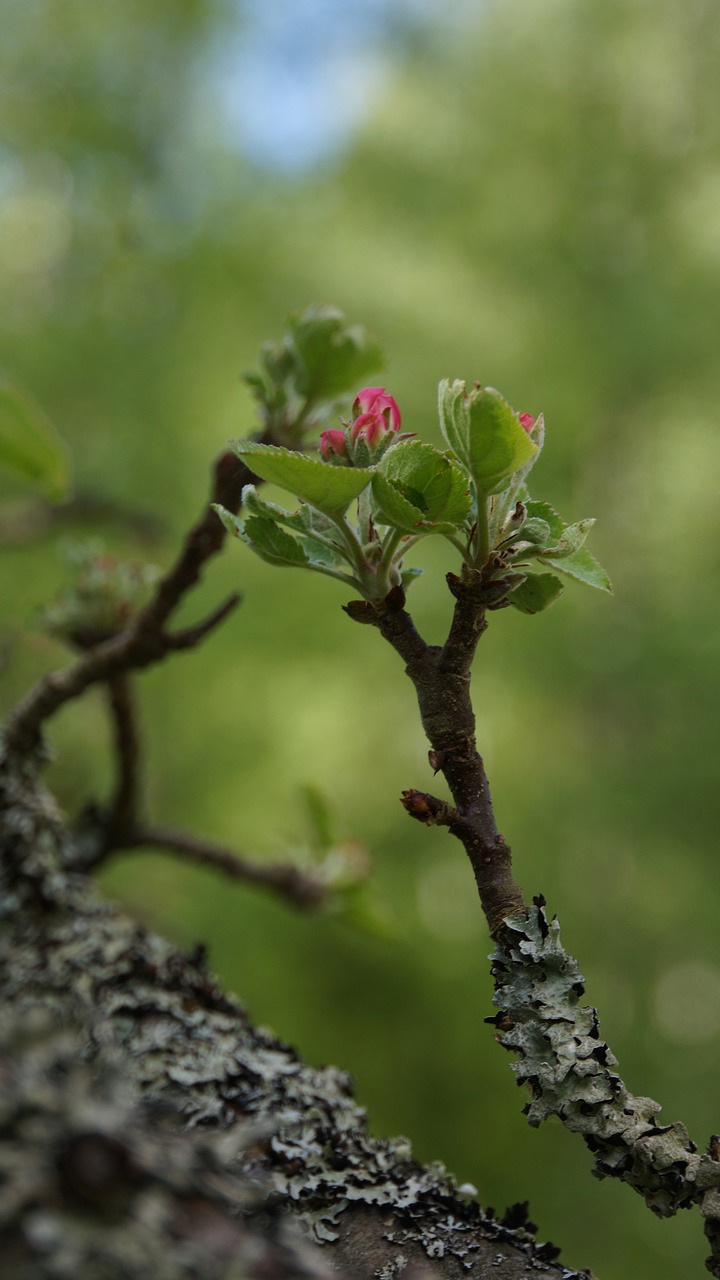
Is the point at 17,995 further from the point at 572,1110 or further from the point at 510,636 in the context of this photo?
the point at 510,636

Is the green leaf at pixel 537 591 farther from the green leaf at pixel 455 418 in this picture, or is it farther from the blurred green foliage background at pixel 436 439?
the blurred green foliage background at pixel 436 439

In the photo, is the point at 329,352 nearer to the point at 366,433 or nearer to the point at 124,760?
the point at 366,433

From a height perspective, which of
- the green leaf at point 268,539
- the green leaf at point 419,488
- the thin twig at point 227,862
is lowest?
the green leaf at point 268,539

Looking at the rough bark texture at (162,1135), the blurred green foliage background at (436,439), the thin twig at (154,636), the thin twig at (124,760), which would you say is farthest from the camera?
the blurred green foliage background at (436,439)

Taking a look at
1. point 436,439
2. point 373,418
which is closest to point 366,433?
point 373,418

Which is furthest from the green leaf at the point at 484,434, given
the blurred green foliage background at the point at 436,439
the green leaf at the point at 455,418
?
the blurred green foliage background at the point at 436,439

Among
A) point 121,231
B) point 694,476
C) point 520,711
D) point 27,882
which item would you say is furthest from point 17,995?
point 121,231

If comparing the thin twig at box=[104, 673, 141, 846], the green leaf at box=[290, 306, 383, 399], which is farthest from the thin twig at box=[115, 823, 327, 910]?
the green leaf at box=[290, 306, 383, 399]
